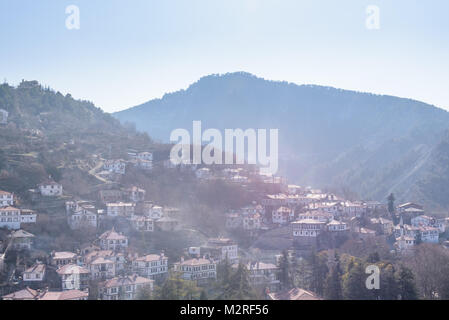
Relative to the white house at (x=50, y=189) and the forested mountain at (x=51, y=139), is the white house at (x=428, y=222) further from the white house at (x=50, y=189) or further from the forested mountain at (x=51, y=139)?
the white house at (x=50, y=189)

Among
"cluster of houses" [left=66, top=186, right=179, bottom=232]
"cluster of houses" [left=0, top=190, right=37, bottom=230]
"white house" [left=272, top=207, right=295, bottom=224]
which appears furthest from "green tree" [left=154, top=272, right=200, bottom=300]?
"white house" [left=272, top=207, right=295, bottom=224]

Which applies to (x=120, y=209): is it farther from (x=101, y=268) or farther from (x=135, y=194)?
(x=101, y=268)

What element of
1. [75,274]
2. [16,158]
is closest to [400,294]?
[75,274]

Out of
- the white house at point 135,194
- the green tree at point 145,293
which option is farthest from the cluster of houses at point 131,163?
the green tree at point 145,293

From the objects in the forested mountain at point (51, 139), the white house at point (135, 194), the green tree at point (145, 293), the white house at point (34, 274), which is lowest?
the green tree at point (145, 293)

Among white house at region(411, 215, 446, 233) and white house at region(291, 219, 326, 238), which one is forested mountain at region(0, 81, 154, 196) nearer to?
white house at region(291, 219, 326, 238)

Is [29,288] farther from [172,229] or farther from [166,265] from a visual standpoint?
[172,229]

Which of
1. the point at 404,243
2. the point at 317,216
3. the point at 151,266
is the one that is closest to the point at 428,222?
the point at 404,243
